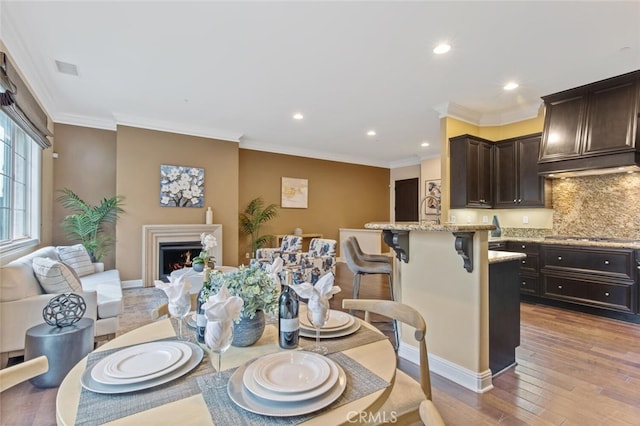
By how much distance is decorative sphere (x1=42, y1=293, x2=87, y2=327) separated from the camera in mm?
2248

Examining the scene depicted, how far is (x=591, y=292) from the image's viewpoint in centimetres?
375

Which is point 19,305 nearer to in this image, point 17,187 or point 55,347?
point 55,347

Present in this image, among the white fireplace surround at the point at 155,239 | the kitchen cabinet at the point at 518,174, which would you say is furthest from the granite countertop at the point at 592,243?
the white fireplace surround at the point at 155,239

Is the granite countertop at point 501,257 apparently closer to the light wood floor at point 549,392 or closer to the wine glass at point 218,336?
the light wood floor at point 549,392

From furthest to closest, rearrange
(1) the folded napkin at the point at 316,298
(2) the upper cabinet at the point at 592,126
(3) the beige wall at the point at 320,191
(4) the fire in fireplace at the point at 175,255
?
(3) the beige wall at the point at 320,191, (4) the fire in fireplace at the point at 175,255, (2) the upper cabinet at the point at 592,126, (1) the folded napkin at the point at 316,298

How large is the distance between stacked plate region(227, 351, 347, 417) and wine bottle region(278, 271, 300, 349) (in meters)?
0.11

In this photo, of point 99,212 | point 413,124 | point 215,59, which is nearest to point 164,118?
point 99,212

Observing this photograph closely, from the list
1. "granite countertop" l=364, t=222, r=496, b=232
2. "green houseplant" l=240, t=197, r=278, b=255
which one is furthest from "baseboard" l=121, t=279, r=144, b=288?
"granite countertop" l=364, t=222, r=496, b=232

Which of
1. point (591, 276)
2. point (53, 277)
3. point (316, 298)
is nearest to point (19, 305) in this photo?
point (53, 277)

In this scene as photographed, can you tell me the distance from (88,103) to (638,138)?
6.88 metres

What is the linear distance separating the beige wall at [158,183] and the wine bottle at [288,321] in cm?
493

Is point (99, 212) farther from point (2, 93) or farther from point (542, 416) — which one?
point (542, 416)

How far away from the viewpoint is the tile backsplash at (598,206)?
3934 millimetres

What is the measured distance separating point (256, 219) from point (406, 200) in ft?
14.0
